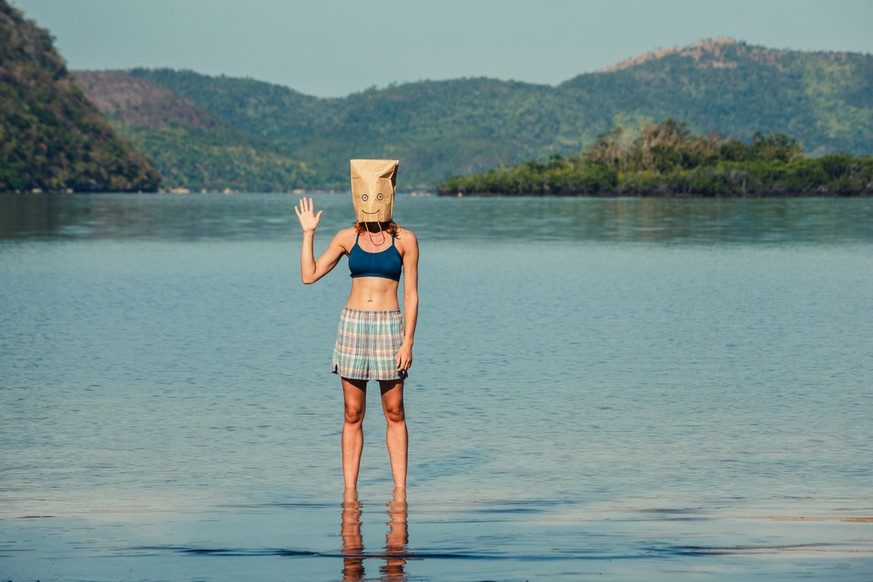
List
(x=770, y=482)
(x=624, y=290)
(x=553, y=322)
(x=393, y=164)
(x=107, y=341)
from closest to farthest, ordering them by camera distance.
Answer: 1. (x=393, y=164)
2. (x=770, y=482)
3. (x=107, y=341)
4. (x=553, y=322)
5. (x=624, y=290)

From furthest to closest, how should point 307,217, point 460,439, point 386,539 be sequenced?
point 460,439 < point 307,217 < point 386,539

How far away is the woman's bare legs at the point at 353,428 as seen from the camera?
902 cm

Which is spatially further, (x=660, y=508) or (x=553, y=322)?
(x=553, y=322)

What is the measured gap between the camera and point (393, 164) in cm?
877

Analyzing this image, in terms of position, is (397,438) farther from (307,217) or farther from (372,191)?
(372,191)

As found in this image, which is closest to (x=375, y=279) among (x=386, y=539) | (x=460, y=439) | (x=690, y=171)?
(x=386, y=539)

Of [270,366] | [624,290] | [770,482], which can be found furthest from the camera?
[624,290]

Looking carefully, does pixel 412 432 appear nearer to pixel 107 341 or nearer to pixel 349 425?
pixel 349 425

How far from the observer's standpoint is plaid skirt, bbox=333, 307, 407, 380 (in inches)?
344

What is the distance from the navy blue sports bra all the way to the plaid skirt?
25 centimetres

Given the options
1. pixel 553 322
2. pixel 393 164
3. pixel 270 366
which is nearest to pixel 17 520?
pixel 393 164

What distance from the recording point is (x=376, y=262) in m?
8.73

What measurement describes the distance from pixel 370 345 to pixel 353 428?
0.75m

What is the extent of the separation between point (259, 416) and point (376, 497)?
12.4 ft
